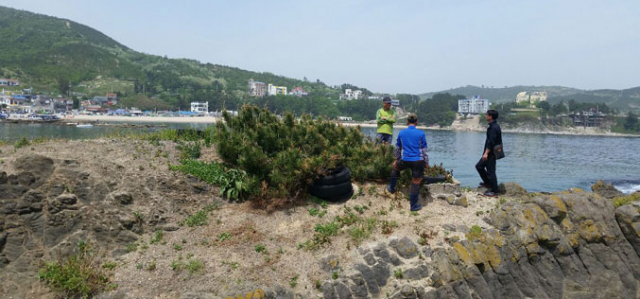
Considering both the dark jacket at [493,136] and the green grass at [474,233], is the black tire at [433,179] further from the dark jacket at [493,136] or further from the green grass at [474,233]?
the green grass at [474,233]

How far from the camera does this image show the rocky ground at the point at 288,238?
7129mm

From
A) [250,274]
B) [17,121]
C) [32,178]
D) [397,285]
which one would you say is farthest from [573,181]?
[17,121]

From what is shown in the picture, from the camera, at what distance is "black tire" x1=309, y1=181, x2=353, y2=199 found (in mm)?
9555

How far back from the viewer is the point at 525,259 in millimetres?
8797

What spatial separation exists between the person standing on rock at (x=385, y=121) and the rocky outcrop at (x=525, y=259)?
161 inches

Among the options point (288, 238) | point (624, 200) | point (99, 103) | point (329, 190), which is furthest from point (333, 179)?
point (99, 103)

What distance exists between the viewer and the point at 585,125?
535 feet

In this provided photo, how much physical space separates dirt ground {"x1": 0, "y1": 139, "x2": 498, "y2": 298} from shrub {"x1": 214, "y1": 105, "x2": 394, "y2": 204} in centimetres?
64

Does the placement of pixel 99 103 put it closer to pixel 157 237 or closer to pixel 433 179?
pixel 157 237

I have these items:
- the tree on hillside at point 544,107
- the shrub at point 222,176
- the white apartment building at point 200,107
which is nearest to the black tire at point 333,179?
the shrub at point 222,176

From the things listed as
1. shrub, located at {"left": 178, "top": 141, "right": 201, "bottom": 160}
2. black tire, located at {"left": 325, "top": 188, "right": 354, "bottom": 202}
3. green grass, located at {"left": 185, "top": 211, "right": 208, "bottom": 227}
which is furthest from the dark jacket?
shrub, located at {"left": 178, "top": 141, "right": 201, "bottom": 160}

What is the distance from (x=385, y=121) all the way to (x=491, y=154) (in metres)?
3.33

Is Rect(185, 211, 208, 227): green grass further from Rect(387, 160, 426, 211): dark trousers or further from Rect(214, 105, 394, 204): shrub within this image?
Rect(387, 160, 426, 211): dark trousers

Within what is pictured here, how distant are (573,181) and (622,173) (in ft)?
37.4
